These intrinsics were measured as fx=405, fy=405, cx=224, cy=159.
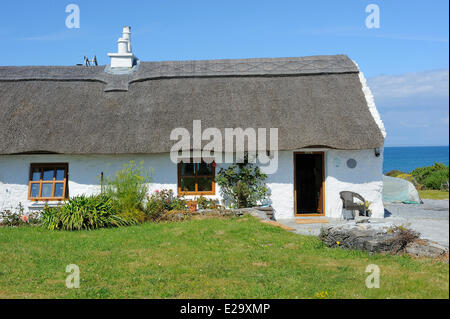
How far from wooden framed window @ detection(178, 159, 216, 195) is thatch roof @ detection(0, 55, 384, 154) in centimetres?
105

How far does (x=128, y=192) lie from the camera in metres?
10.2

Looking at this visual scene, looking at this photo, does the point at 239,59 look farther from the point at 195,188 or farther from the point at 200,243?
the point at 200,243

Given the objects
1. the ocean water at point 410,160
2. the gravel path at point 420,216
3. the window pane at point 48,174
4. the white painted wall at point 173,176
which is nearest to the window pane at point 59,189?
the window pane at point 48,174

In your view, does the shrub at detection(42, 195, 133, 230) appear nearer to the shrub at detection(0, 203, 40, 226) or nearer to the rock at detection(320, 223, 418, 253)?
the shrub at detection(0, 203, 40, 226)

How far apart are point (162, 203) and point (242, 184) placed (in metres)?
2.22

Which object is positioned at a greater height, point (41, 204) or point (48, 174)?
point (48, 174)

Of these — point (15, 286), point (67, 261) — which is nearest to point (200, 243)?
point (67, 261)

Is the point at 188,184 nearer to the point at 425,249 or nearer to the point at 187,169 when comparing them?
the point at 187,169

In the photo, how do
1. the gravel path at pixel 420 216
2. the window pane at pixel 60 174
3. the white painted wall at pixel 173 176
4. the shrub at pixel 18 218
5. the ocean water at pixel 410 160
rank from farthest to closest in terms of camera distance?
the ocean water at pixel 410 160 < the window pane at pixel 60 174 < the white painted wall at pixel 173 176 < the shrub at pixel 18 218 < the gravel path at pixel 420 216

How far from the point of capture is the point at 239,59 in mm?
14375

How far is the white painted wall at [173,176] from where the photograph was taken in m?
Result: 11.3

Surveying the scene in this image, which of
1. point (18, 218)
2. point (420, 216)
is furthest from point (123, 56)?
point (420, 216)

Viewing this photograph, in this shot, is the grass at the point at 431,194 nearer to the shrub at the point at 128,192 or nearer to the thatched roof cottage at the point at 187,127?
the thatched roof cottage at the point at 187,127

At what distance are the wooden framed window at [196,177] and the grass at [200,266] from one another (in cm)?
240
